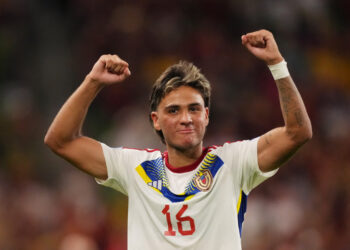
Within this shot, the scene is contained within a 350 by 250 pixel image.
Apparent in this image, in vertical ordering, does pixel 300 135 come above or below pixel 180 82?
below

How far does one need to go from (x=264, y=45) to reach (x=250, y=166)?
2.36 ft

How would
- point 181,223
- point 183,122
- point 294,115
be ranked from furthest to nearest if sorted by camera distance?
1. point 183,122
2. point 181,223
3. point 294,115

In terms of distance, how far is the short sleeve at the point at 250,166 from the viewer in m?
4.14

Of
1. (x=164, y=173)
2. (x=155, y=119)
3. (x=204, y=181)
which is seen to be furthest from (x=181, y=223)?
(x=155, y=119)

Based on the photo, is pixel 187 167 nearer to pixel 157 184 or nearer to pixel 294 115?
pixel 157 184

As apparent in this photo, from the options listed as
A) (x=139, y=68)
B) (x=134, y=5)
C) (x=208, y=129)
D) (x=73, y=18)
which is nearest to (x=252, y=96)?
(x=208, y=129)

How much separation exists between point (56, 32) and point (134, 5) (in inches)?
52.7

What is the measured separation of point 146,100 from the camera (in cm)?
980

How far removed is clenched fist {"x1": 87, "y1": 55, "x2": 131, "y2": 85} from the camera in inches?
167

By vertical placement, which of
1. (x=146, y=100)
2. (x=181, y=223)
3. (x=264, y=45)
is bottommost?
(x=181, y=223)

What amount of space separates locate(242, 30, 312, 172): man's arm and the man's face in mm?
453

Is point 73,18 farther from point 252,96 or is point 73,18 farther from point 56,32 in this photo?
point 252,96

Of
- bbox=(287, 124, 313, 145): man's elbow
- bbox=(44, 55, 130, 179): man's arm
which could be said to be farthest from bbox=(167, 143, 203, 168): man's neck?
bbox=(287, 124, 313, 145): man's elbow

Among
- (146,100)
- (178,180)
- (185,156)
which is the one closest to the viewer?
(178,180)
